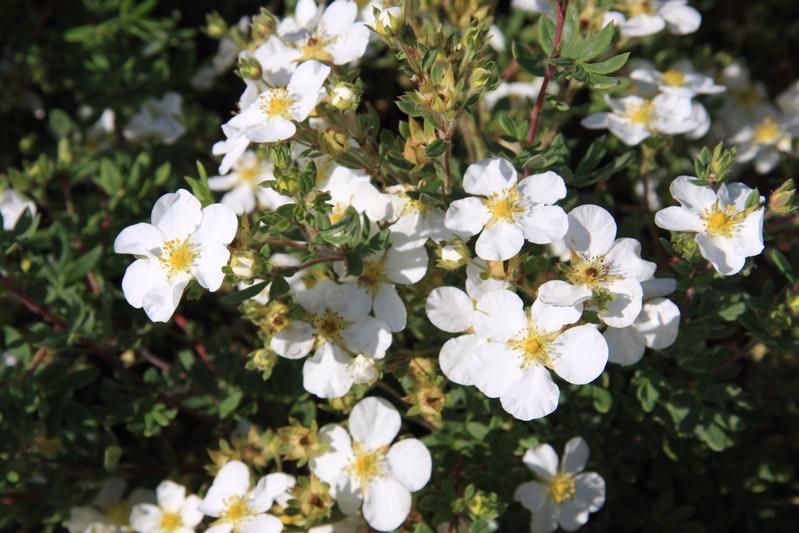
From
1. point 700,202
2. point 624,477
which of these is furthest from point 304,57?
point 624,477

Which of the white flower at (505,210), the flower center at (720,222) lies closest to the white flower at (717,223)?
the flower center at (720,222)

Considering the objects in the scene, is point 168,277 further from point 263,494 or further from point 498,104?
point 498,104

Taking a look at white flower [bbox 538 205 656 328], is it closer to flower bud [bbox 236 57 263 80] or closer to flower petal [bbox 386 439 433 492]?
flower petal [bbox 386 439 433 492]

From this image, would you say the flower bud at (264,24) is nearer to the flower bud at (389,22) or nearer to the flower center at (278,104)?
the flower center at (278,104)

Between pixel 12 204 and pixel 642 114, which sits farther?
pixel 12 204

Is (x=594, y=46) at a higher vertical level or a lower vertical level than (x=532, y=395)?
higher

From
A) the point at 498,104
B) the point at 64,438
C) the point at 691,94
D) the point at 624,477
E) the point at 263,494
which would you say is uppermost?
the point at 691,94

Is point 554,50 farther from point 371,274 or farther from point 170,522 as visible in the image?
point 170,522

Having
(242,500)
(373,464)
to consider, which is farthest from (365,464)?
(242,500)
